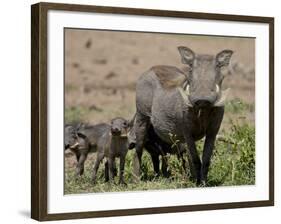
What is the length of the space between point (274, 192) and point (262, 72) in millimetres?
917

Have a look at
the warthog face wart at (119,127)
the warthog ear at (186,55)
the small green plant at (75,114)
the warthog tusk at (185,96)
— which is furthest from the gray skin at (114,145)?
the warthog ear at (186,55)

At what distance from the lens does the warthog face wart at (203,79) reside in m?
6.27

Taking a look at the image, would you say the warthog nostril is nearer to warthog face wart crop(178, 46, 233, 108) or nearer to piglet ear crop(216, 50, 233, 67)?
warthog face wart crop(178, 46, 233, 108)

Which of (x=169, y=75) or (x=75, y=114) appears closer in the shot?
(x=75, y=114)

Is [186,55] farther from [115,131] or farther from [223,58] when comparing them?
[115,131]

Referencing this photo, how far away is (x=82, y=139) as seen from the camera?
6215 millimetres

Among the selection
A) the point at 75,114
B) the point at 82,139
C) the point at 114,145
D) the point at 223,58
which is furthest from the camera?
the point at 223,58

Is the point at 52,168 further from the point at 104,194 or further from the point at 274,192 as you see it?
the point at 274,192

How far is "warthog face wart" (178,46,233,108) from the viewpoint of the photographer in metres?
6.27

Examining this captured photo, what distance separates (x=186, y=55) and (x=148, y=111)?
0.53 m

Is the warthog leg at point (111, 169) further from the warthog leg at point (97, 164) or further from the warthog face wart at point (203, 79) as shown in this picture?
the warthog face wart at point (203, 79)

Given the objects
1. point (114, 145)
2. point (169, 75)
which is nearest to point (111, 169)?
point (114, 145)

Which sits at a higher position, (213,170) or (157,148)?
(157,148)

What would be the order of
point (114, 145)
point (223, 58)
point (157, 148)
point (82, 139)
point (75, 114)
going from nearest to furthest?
point (75, 114) < point (82, 139) < point (114, 145) < point (223, 58) < point (157, 148)
